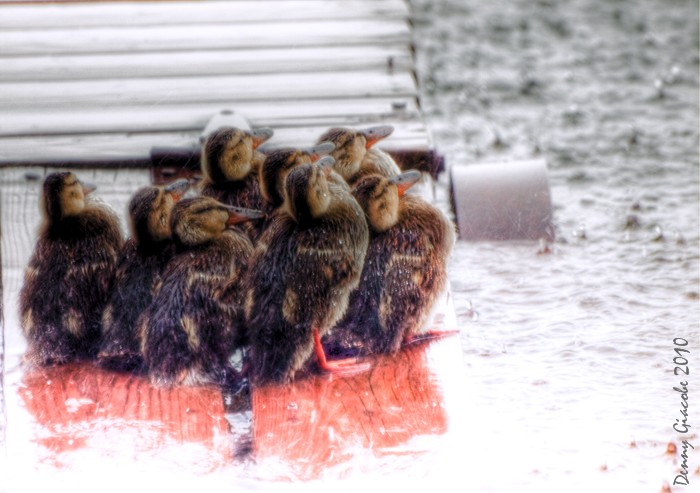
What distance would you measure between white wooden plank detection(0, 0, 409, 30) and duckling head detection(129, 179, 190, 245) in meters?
1.46

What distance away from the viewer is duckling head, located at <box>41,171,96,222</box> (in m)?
2.79

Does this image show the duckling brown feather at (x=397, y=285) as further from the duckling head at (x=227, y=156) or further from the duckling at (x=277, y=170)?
the duckling head at (x=227, y=156)

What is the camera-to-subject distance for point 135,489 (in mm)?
2328

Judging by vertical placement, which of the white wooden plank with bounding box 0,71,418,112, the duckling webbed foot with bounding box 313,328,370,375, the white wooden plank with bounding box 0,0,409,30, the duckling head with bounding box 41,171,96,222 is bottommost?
the duckling webbed foot with bounding box 313,328,370,375

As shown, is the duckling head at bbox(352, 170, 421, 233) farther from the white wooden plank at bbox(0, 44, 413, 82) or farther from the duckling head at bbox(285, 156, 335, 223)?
the white wooden plank at bbox(0, 44, 413, 82)

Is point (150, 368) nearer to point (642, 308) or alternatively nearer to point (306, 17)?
point (642, 308)

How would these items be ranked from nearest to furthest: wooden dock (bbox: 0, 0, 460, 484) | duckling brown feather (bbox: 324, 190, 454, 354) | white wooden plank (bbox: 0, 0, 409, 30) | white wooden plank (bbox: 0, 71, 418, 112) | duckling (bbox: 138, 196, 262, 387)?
1. wooden dock (bbox: 0, 0, 460, 484)
2. duckling (bbox: 138, 196, 262, 387)
3. duckling brown feather (bbox: 324, 190, 454, 354)
4. white wooden plank (bbox: 0, 71, 418, 112)
5. white wooden plank (bbox: 0, 0, 409, 30)

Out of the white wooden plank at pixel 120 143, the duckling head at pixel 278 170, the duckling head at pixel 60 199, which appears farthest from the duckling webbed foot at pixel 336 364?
the white wooden plank at pixel 120 143

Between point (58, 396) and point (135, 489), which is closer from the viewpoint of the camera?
point (135, 489)

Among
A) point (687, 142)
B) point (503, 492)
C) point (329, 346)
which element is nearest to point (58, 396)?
point (329, 346)

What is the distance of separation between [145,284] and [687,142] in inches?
90.4

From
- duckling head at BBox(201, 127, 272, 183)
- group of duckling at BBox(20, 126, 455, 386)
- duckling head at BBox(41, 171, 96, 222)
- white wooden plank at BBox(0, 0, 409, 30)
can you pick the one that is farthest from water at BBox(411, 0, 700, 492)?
duckling head at BBox(41, 171, 96, 222)

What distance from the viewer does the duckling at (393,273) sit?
277 cm

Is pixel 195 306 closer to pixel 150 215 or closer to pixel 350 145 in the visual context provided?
pixel 150 215
